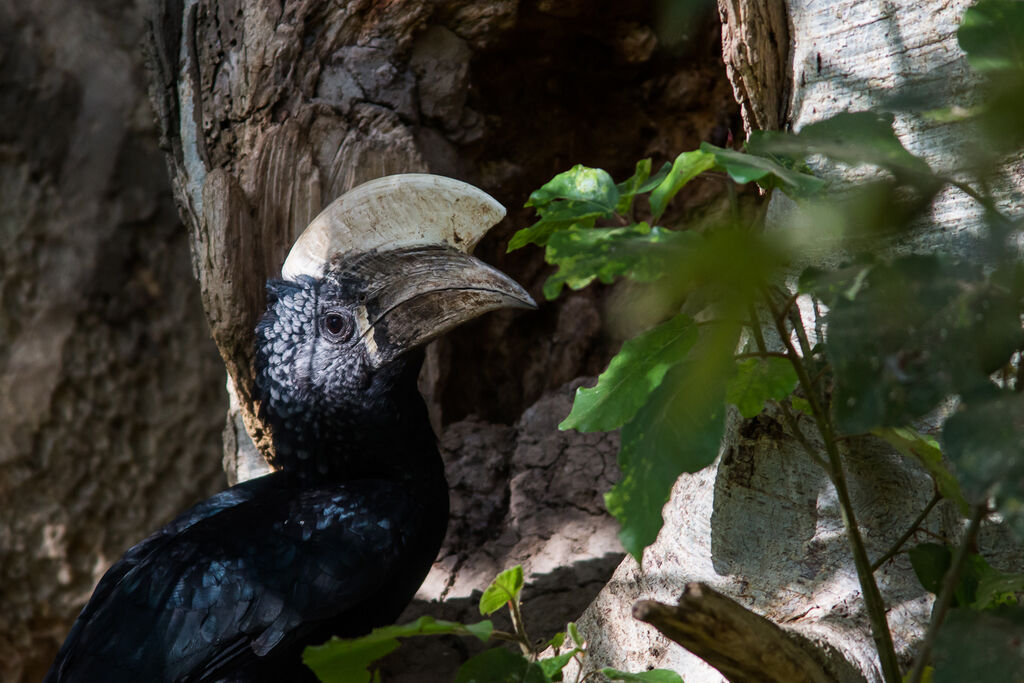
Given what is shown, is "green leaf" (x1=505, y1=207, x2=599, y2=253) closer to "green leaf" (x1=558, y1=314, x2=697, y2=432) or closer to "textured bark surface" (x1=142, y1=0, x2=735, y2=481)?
"green leaf" (x1=558, y1=314, x2=697, y2=432)

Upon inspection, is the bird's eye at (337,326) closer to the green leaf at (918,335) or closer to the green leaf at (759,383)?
the green leaf at (759,383)

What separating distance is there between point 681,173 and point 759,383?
0.32m

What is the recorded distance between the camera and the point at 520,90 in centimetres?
257

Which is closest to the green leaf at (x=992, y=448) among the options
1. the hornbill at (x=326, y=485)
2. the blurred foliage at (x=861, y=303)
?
the blurred foliage at (x=861, y=303)

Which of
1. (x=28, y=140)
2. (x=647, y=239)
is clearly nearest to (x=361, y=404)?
(x=647, y=239)

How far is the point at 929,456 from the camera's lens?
45.4 inches

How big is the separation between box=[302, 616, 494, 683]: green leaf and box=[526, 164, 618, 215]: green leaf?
50 cm

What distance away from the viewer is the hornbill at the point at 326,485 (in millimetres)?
1715

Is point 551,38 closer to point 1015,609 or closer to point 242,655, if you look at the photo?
point 242,655

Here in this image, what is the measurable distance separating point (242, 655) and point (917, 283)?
4.62 ft

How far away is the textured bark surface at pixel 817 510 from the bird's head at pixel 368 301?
549 mm

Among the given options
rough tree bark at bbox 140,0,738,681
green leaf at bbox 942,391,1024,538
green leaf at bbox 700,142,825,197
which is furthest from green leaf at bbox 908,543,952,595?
rough tree bark at bbox 140,0,738,681

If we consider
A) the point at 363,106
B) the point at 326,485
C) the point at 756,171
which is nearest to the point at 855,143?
the point at 756,171

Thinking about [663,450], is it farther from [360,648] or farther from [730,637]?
[360,648]
